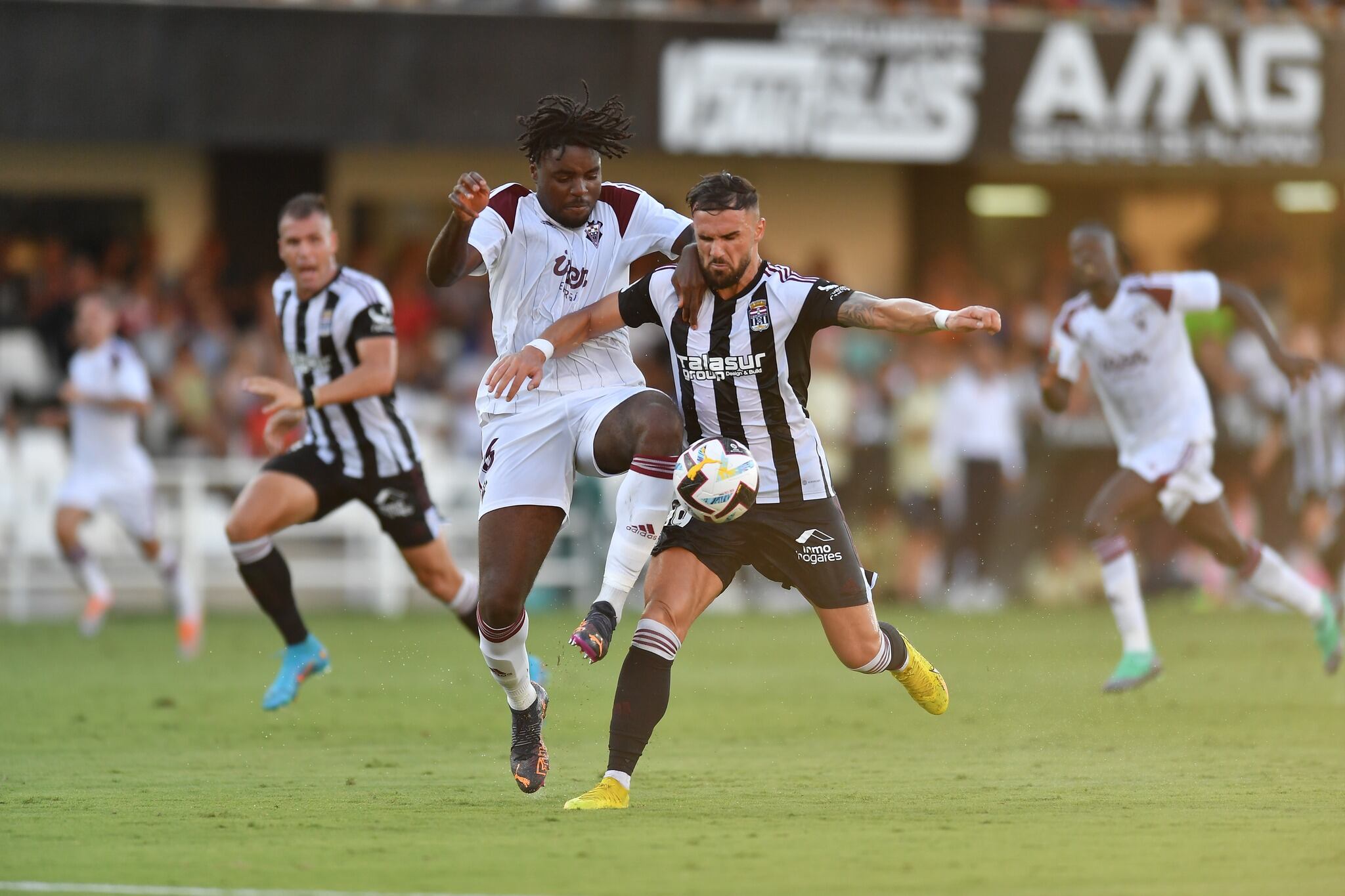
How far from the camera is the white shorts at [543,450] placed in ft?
25.4

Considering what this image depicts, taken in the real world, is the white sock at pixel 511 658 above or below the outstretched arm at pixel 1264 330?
below

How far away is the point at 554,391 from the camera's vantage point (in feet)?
25.9

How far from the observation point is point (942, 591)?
18547mm

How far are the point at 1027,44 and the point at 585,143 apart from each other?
41.0 ft

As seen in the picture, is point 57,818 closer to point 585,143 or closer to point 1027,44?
point 585,143

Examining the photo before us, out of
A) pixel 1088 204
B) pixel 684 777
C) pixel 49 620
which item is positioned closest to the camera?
pixel 684 777

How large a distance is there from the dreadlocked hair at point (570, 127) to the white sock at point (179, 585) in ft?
25.2

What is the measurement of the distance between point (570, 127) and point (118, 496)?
8412 millimetres

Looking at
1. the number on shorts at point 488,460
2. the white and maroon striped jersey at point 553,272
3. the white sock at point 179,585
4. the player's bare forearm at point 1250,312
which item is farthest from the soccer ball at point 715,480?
the white sock at point 179,585

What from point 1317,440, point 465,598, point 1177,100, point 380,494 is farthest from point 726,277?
point 1177,100

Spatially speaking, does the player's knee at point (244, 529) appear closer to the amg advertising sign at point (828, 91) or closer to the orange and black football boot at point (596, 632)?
the orange and black football boot at point (596, 632)

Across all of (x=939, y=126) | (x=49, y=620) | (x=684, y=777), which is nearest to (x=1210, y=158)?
(x=939, y=126)

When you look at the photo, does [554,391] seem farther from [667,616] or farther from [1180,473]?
[1180,473]

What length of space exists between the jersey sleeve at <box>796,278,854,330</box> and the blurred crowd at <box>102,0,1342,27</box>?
11528 millimetres
